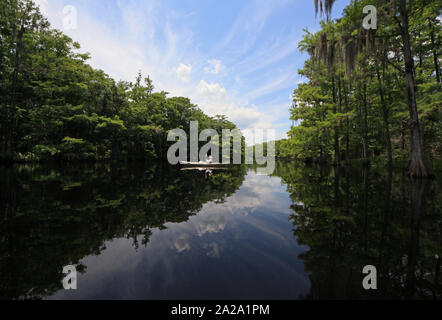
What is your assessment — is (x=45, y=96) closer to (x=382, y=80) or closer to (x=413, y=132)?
(x=413, y=132)

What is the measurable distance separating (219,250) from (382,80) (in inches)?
800

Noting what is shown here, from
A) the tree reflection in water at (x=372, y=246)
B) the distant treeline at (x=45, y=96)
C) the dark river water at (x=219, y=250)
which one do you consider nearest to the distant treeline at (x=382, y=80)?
the tree reflection in water at (x=372, y=246)

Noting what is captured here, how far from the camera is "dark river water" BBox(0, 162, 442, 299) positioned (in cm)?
163

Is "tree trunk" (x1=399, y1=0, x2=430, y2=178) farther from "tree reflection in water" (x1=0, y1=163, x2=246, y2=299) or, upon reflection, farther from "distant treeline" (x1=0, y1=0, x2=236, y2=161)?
"distant treeline" (x1=0, y1=0, x2=236, y2=161)

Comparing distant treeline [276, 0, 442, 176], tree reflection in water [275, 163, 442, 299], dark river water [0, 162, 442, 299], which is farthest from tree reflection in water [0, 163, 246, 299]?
distant treeline [276, 0, 442, 176]

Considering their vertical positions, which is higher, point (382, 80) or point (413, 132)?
point (382, 80)

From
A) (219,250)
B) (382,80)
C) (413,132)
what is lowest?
(219,250)

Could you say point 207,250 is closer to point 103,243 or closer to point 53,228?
point 103,243

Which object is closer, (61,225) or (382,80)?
(61,225)

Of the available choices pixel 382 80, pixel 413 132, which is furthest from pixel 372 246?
pixel 382 80

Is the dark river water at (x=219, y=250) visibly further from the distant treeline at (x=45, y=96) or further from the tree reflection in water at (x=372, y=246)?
the distant treeline at (x=45, y=96)

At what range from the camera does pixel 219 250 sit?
2451 millimetres
